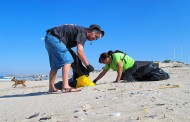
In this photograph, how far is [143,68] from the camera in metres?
7.86

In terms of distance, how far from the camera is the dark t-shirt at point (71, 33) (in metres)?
5.61

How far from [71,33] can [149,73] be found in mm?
2862

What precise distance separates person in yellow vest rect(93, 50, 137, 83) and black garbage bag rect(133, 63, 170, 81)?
0.51 feet

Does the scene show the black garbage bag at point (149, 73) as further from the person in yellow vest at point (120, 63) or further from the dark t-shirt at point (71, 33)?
the dark t-shirt at point (71, 33)

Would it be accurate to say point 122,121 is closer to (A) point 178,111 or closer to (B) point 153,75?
(A) point 178,111

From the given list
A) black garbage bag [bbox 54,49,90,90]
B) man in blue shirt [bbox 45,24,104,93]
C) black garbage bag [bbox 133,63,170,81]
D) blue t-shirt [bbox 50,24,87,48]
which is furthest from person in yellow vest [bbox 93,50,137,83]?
blue t-shirt [bbox 50,24,87,48]

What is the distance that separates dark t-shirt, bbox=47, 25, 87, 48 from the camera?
5.61 meters

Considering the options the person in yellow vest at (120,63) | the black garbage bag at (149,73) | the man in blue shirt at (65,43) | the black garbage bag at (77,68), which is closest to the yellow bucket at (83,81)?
the black garbage bag at (77,68)

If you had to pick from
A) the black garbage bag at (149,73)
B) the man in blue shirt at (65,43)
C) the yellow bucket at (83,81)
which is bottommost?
the yellow bucket at (83,81)

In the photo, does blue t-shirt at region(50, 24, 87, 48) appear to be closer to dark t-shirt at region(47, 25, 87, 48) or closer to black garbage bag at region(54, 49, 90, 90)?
dark t-shirt at region(47, 25, 87, 48)

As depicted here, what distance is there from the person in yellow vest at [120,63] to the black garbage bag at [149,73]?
156 mm

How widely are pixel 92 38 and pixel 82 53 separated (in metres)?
0.46

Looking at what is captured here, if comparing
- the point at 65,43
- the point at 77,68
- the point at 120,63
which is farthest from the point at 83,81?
the point at 120,63

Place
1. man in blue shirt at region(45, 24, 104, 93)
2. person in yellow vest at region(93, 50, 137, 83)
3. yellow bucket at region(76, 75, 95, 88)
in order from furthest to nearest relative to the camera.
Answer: person in yellow vest at region(93, 50, 137, 83)
yellow bucket at region(76, 75, 95, 88)
man in blue shirt at region(45, 24, 104, 93)
